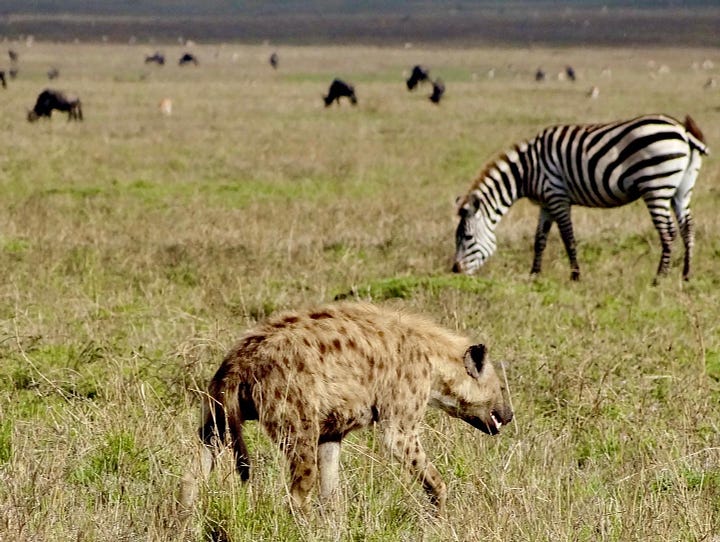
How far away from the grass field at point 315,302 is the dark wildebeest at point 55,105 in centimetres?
398

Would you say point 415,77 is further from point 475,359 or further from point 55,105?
point 475,359

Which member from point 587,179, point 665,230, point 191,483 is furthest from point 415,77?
point 191,483

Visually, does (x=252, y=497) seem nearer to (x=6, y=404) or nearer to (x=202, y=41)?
(x=6, y=404)

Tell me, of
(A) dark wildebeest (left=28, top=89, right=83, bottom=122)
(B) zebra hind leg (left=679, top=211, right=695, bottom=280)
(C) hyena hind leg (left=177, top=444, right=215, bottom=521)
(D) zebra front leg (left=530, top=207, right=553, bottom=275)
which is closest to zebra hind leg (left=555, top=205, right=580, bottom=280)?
(D) zebra front leg (left=530, top=207, right=553, bottom=275)

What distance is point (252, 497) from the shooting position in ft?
16.2

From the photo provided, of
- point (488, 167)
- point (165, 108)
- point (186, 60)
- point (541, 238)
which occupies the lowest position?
point (186, 60)

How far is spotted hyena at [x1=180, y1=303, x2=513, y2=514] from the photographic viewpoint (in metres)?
5.02

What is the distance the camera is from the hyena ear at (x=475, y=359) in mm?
5893

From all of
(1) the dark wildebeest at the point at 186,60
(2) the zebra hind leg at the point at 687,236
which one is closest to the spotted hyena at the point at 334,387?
(2) the zebra hind leg at the point at 687,236

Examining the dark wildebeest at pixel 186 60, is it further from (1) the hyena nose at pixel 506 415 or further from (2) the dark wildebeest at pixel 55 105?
(1) the hyena nose at pixel 506 415

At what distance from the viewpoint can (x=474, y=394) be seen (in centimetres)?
601

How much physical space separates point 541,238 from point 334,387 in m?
7.43

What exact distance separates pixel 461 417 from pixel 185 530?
71.0 inches

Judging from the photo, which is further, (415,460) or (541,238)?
(541,238)
